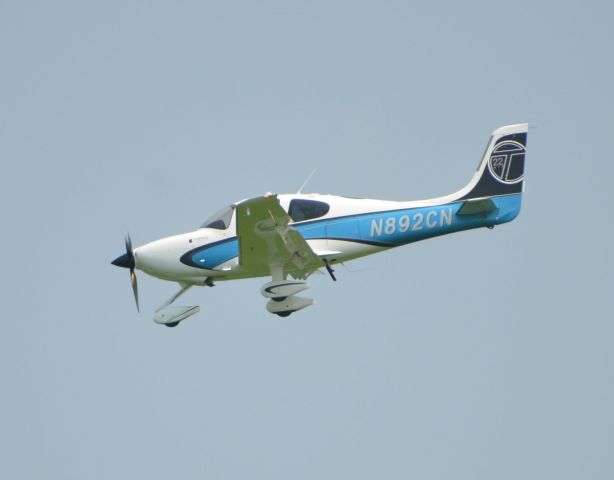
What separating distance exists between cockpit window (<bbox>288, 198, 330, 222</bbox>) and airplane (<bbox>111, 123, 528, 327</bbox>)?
0.02 meters

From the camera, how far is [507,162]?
1939 centimetres

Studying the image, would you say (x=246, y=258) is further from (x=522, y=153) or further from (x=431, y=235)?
(x=522, y=153)

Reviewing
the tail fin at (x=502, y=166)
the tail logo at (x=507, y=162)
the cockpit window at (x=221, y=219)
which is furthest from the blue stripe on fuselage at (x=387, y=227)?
the tail logo at (x=507, y=162)

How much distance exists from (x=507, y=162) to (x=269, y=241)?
5.61 m

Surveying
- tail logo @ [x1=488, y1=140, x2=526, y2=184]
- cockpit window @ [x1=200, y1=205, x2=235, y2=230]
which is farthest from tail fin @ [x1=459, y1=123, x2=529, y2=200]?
cockpit window @ [x1=200, y1=205, x2=235, y2=230]

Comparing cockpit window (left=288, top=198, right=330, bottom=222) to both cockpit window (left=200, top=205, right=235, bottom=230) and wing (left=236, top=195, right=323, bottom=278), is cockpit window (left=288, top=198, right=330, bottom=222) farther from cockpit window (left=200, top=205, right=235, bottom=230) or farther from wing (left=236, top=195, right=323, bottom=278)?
cockpit window (left=200, top=205, right=235, bottom=230)

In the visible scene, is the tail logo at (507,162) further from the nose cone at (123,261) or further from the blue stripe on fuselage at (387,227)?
the nose cone at (123,261)

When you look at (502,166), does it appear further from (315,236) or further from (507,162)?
(315,236)

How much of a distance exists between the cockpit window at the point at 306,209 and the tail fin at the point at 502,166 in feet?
9.80

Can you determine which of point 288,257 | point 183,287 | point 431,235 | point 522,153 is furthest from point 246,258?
point 522,153

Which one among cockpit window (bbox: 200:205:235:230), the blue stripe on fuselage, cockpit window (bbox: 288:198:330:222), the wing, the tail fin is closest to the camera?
the wing

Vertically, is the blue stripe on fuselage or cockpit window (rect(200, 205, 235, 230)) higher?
cockpit window (rect(200, 205, 235, 230))

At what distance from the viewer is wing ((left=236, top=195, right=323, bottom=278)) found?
16.6 metres

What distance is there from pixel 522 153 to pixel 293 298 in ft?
19.2
